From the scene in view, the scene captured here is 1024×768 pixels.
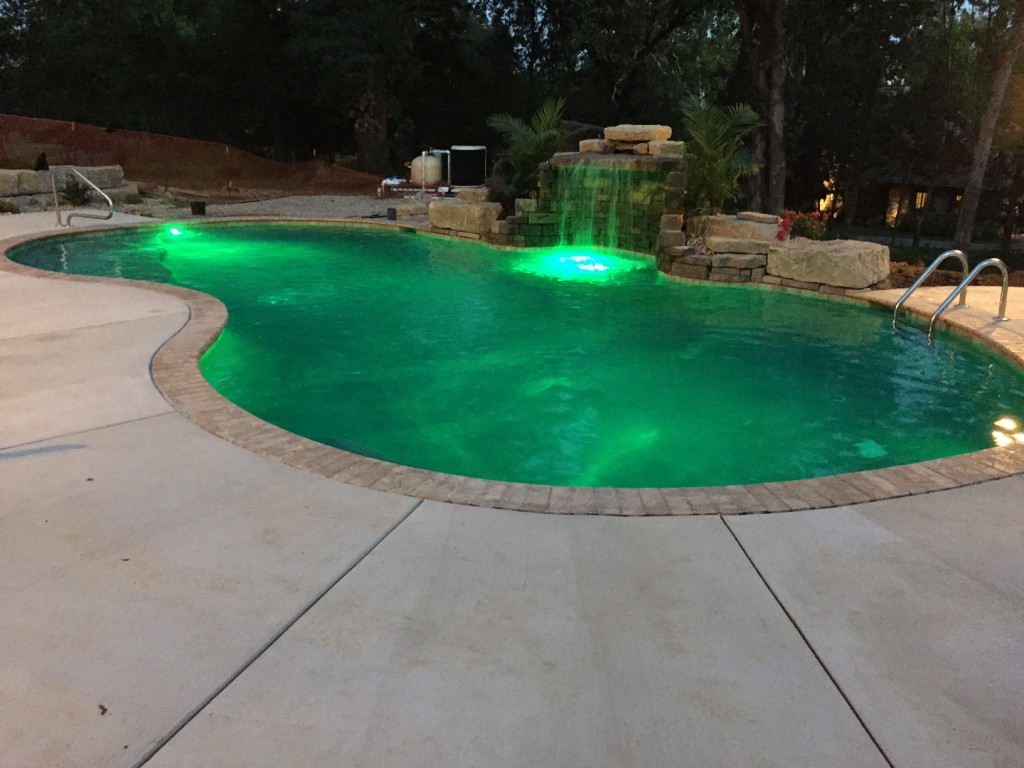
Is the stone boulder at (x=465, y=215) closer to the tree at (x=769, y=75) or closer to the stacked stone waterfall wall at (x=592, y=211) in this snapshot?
the stacked stone waterfall wall at (x=592, y=211)

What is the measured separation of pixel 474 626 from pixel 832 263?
9136mm

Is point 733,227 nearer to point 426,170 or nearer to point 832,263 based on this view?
point 832,263

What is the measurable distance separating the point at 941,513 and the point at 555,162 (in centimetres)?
1174

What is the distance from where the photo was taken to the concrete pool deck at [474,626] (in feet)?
8.09

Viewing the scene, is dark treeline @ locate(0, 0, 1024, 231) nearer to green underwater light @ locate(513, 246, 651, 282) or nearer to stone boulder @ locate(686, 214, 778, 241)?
green underwater light @ locate(513, 246, 651, 282)

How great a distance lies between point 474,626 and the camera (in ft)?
9.91

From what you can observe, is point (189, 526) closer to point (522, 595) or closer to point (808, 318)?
Result: point (522, 595)

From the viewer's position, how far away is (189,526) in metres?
3.73

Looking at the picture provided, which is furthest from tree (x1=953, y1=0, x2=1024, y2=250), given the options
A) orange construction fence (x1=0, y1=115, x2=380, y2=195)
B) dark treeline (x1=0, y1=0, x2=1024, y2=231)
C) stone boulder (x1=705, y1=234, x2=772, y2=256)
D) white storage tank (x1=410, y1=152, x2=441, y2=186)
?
orange construction fence (x1=0, y1=115, x2=380, y2=195)

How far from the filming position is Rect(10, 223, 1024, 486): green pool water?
5891mm

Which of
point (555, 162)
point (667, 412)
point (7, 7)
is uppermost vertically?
point (7, 7)

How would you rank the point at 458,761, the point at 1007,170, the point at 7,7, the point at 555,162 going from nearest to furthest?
the point at 458,761
the point at 555,162
the point at 1007,170
the point at 7,7

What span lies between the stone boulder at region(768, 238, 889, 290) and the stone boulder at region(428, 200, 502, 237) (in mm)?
5651

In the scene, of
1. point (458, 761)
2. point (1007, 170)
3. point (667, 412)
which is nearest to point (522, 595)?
point (458, 761)
